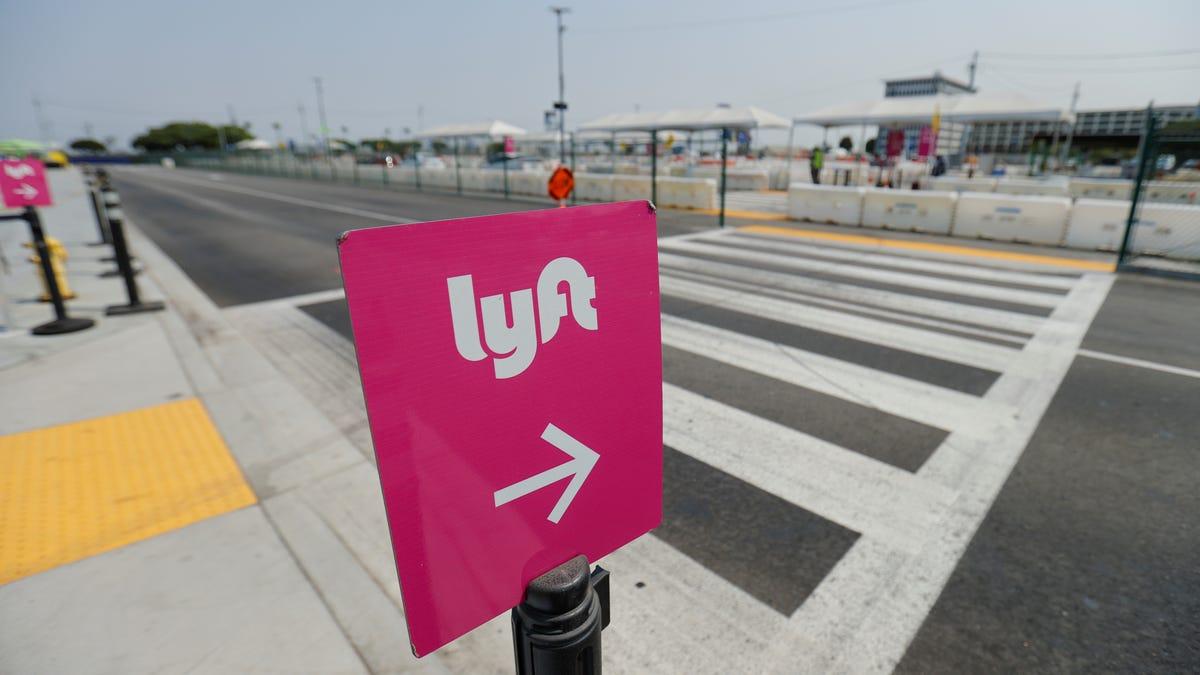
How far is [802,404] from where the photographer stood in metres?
4.39

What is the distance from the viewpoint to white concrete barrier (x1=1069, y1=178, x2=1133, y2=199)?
1731 centimetres

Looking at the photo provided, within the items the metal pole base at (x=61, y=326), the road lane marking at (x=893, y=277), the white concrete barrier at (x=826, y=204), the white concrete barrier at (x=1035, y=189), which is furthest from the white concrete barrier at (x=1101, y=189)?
the metal pole base at (x=61, y=326)

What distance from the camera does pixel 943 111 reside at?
1989 centimetres

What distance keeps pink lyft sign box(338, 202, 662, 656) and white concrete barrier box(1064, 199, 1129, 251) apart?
12.4 m

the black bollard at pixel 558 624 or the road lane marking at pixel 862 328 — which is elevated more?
the black bollard at pixel 558 624

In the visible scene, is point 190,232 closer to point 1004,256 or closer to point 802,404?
point 802,404

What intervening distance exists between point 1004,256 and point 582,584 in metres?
11.1

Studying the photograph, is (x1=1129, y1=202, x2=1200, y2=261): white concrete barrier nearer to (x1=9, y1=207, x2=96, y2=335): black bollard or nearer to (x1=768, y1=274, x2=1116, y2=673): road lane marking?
(x1=768, y1=274, x2=1116, y2=673): road lane marking

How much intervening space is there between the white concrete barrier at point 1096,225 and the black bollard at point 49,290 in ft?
47.1

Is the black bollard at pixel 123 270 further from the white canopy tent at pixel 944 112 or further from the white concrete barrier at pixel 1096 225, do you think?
the white canopy tent at pixel 944 112

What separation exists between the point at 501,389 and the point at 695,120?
29.0 metres

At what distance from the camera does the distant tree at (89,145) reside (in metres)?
133

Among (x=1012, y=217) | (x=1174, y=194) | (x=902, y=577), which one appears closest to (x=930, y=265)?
(x=1012, y=217)

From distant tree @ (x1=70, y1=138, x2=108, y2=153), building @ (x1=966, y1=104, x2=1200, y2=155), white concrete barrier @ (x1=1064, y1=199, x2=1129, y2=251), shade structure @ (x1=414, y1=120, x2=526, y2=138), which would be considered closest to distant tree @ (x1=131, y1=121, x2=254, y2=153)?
distant tree @ (x1=70, y1=138, x2=108, y2=153)
